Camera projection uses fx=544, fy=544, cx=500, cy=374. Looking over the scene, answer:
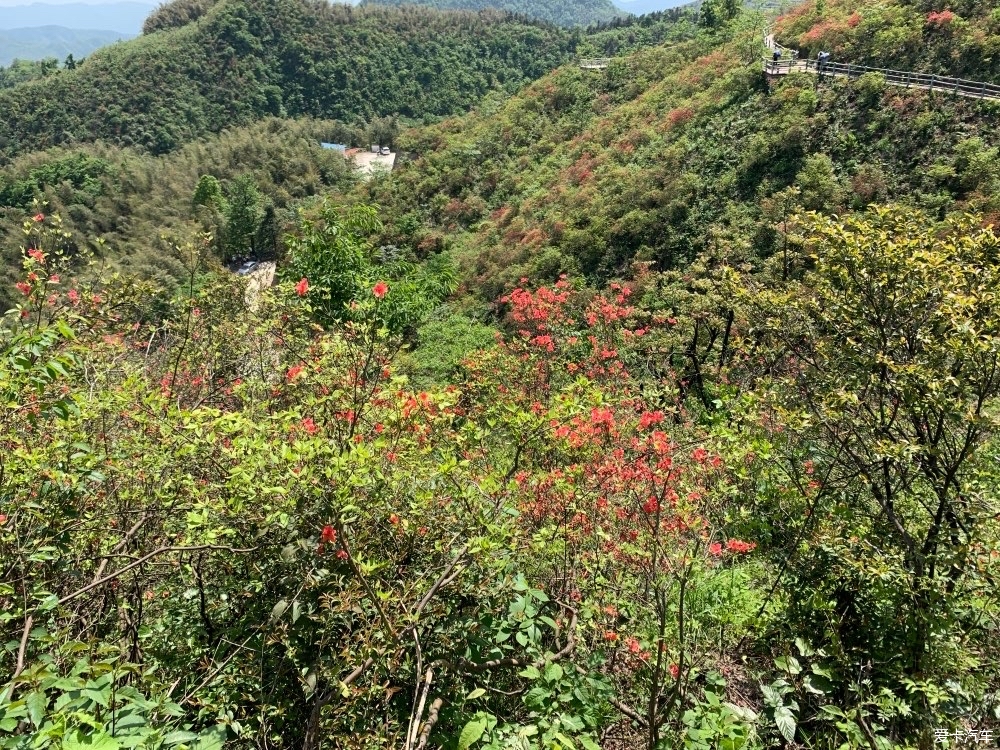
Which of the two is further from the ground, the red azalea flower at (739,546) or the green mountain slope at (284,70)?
the green mountain slope at (284,70)

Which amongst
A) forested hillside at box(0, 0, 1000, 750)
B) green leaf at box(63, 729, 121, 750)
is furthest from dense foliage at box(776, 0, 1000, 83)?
green leaf at box(63, 729, 121, 750)

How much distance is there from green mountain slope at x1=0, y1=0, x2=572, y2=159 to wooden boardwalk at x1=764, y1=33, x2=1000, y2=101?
57.9 metres

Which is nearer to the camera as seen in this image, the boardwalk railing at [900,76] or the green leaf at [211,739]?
the green leaf at [211,739]

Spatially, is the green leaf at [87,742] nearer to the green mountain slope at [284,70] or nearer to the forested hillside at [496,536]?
the forested hillside at [496,536]

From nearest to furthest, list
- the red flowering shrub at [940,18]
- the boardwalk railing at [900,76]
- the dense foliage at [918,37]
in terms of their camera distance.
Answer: the boardwalk railing at [900,76] → the dense foliage at [918,37] → the red flowering shrub at [940,18]

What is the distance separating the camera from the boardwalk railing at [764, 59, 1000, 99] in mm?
14953

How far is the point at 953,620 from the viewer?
120 inches

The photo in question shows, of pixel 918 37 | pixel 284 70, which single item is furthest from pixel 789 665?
pixel 284 70

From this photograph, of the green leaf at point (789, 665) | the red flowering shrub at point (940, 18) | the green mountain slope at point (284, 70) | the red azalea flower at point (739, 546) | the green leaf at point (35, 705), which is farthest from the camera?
the green mountain slope at point (284, 70)

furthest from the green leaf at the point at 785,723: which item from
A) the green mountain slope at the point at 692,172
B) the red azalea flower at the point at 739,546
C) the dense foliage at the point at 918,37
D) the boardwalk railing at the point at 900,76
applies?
the dense foliage at the point at 918,37

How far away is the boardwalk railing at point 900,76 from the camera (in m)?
15.0

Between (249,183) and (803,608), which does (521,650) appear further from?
(249,183)

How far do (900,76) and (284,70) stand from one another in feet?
273

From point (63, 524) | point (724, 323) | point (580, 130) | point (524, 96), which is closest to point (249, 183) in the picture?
point (524, 96)
